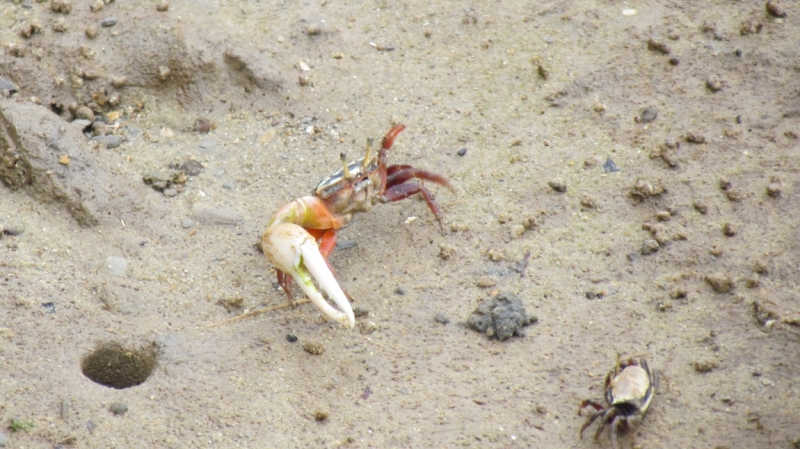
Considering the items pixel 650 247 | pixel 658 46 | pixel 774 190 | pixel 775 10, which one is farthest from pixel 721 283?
pixel 775 10

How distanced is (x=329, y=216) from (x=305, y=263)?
41 cm

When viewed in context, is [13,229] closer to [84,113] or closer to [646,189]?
[84,113]

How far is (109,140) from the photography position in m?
4.21

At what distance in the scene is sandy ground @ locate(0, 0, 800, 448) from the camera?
295 cm

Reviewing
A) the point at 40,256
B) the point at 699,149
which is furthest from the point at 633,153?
the point at 40,256

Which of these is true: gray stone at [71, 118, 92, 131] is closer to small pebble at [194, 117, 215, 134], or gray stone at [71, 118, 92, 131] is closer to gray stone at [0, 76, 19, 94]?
gray stone at [0, 76, 19, 94]

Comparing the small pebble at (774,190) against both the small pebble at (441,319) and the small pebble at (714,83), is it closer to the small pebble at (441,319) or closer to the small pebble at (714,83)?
the small pebble at (714,83)

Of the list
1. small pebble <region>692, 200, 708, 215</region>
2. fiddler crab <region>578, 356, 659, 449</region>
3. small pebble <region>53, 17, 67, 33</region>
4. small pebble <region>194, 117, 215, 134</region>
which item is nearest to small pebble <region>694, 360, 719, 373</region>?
fiddler crab <region>578, 356, 659, 449</region>

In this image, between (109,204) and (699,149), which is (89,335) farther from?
(699,149)

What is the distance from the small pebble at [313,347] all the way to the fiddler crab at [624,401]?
99 cm

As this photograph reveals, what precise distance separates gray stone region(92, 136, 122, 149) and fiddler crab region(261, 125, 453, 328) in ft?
3.85

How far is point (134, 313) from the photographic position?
3344 mm

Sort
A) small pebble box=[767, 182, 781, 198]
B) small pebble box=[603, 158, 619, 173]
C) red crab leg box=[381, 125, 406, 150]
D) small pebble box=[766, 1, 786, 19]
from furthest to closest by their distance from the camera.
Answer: small pebble box=[766, 1, 786, 19]
small pebble box=[603, 158, 619, 173]
red crab leg box=[381, 125, 406, 150]
small pebble box=[767, 182, 781, 198]

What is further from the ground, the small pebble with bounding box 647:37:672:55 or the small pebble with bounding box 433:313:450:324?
the small pebble with bounding box 647:37:672:55
